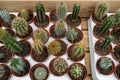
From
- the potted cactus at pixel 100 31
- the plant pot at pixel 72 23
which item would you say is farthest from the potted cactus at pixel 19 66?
the potted cactus at pixel 100 31

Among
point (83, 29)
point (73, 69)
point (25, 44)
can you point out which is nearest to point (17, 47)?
point (25, 44)

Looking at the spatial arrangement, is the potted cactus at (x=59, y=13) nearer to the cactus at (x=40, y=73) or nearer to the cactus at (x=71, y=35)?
the cactus at (x=71, y=35)

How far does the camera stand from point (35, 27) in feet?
4.98

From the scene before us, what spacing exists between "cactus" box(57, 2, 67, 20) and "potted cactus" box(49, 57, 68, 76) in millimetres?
260

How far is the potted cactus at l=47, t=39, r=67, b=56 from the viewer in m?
1.31

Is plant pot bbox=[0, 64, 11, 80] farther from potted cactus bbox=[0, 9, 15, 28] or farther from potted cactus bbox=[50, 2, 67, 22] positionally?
potted cactus bbox=[50, 2, 67, 22]

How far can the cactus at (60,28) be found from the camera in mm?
1331

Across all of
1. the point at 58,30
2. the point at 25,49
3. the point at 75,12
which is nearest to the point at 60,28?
the point at 58,30

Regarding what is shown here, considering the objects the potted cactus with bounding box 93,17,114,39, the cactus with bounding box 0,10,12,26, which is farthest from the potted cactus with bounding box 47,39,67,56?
the cactus with bounding box 0,10,12,26

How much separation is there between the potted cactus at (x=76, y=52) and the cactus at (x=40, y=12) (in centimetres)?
25

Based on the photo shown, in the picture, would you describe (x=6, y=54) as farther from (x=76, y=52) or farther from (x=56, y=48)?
(x=76, y=52)

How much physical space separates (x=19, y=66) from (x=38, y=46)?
148 millimetres

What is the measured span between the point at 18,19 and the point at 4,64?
0.97 ft

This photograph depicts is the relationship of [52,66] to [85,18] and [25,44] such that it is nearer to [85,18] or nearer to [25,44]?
[25,44]
